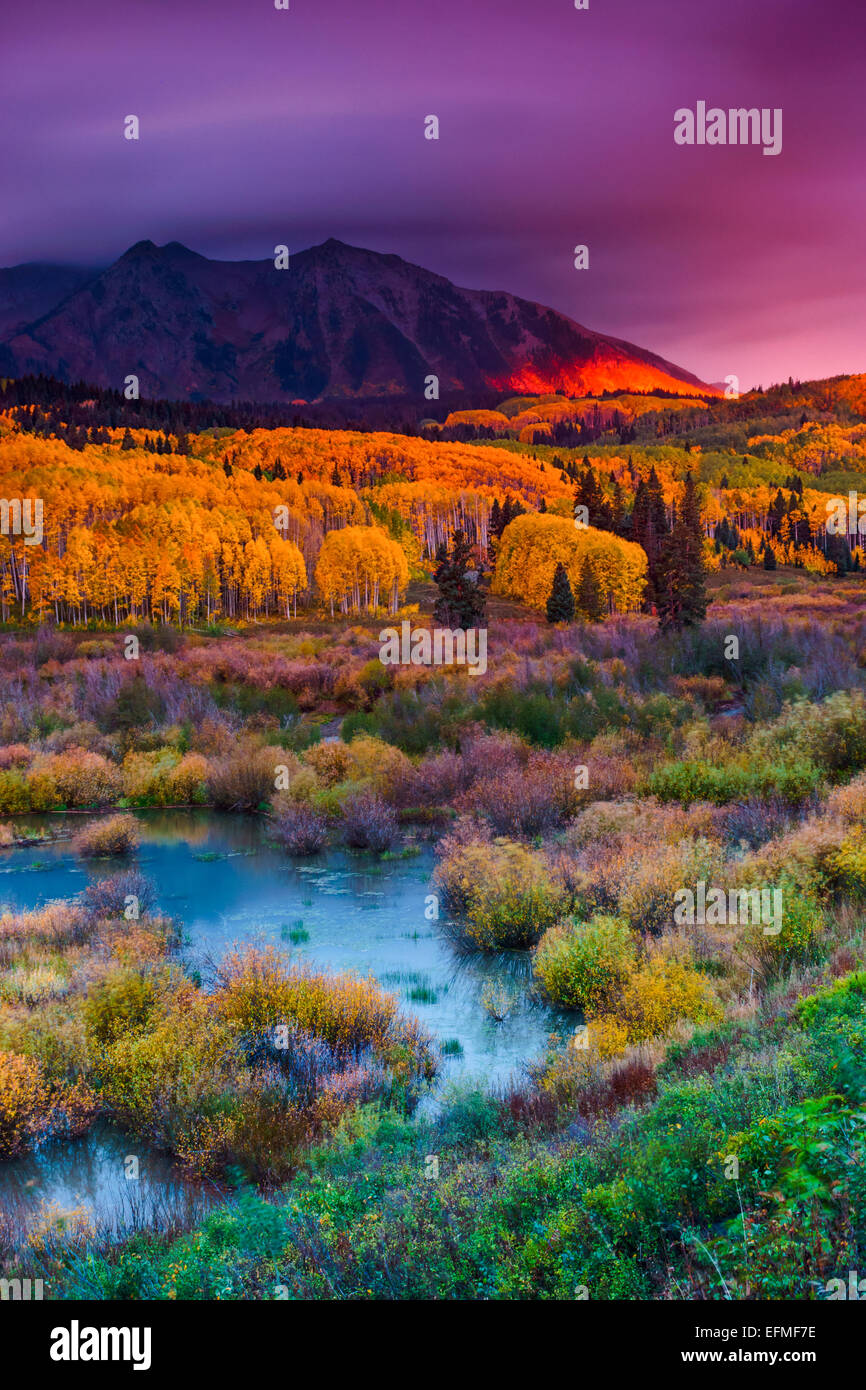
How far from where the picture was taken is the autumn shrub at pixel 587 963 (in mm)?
13477

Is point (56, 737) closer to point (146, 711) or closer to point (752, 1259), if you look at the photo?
point (146, 711)

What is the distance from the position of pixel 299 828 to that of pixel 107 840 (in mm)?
4984

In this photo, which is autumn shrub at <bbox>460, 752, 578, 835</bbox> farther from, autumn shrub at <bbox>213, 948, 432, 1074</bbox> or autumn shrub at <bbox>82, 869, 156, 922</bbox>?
autumn shrub at <bbox>213, 948, 432, 1074</bbox>

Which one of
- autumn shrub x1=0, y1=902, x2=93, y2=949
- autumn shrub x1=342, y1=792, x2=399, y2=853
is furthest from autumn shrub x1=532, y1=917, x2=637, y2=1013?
autumn shrub x1=342, y1=792, x2=399, y2=853

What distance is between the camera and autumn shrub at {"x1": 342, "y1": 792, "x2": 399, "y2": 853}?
81.0 feet

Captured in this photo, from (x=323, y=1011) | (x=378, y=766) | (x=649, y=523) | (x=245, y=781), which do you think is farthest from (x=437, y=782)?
(x=649, y=523)

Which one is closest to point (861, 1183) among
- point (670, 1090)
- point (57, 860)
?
point (670, 1090)

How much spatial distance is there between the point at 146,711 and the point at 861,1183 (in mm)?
34537

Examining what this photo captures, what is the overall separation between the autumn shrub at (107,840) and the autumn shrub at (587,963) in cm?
1408

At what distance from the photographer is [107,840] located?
24719 millimetres

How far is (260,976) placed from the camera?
1323cm

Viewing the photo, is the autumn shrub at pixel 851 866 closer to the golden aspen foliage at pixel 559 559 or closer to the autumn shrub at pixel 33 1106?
the autumn shrub at pixel 33 1106

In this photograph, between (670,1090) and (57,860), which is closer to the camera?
(670,1090)

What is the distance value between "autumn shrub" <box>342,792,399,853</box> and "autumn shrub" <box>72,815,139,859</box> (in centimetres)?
567
